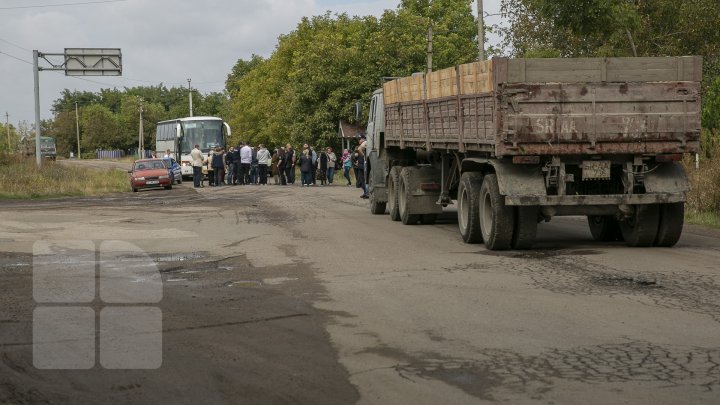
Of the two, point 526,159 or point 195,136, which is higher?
point 195,136

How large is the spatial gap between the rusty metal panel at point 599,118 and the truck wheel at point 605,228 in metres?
1.97

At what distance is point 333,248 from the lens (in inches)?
576

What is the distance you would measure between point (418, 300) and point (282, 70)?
237ft

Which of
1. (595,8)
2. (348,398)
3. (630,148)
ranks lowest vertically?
(348,398)

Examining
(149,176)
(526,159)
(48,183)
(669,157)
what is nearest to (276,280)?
(526,159)

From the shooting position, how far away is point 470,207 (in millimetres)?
14695

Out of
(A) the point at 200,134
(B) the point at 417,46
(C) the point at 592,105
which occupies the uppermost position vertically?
(B) the point at 417,46

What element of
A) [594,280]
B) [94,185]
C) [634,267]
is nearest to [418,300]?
[594,280]

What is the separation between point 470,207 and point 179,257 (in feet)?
13.7

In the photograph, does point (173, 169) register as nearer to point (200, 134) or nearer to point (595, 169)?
point (200, 134)

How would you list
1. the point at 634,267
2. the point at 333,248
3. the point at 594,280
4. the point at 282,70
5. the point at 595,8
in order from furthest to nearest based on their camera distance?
1. the point at 282,70
2. the point at 595,8
3. the point at 333,248
4. the point at 634,267
5. the point at 594,280

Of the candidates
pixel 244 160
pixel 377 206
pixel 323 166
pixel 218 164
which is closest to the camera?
pixel 377 206

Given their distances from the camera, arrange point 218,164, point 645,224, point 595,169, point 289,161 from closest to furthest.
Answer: point 595,169, point 645,224, point 289,161, point 218,164

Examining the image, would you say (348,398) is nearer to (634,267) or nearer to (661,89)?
(634,267)
